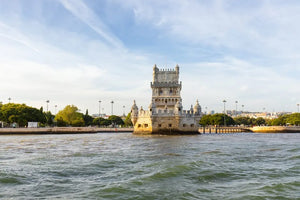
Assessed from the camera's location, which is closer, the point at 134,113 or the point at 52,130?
the point at 134,113

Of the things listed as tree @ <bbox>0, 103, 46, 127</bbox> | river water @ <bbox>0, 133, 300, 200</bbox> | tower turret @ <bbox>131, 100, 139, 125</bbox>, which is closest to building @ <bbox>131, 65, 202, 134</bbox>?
tower turret @ <bbox>131, 100, 139, 125</bbox>

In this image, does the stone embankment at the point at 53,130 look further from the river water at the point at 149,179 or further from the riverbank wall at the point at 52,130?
the river water at the point at 149,179

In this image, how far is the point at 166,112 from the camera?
54688mm

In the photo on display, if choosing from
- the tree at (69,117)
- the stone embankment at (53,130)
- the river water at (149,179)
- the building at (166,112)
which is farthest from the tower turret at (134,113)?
the tree at (69,117)

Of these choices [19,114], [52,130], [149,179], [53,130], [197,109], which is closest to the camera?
[149,179]

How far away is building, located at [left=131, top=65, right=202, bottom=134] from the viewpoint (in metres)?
54.4

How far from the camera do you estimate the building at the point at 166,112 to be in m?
54.4

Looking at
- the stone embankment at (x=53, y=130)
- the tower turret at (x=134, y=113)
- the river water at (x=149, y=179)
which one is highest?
the tower turret at (x=134, y=113)

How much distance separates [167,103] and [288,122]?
64227mm

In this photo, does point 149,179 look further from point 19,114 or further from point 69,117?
point 69,117

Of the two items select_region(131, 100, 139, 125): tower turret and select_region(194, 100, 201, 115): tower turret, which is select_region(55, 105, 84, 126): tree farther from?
select_region(194, 100, 201, 115): tower turret

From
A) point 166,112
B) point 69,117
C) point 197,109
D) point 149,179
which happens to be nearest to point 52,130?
point 69,117

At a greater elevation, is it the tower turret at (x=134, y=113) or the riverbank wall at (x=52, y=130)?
the tower turret at (x=134, y=113)

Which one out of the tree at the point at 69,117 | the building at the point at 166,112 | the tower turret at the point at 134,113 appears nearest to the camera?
the building at the point at 166,112
